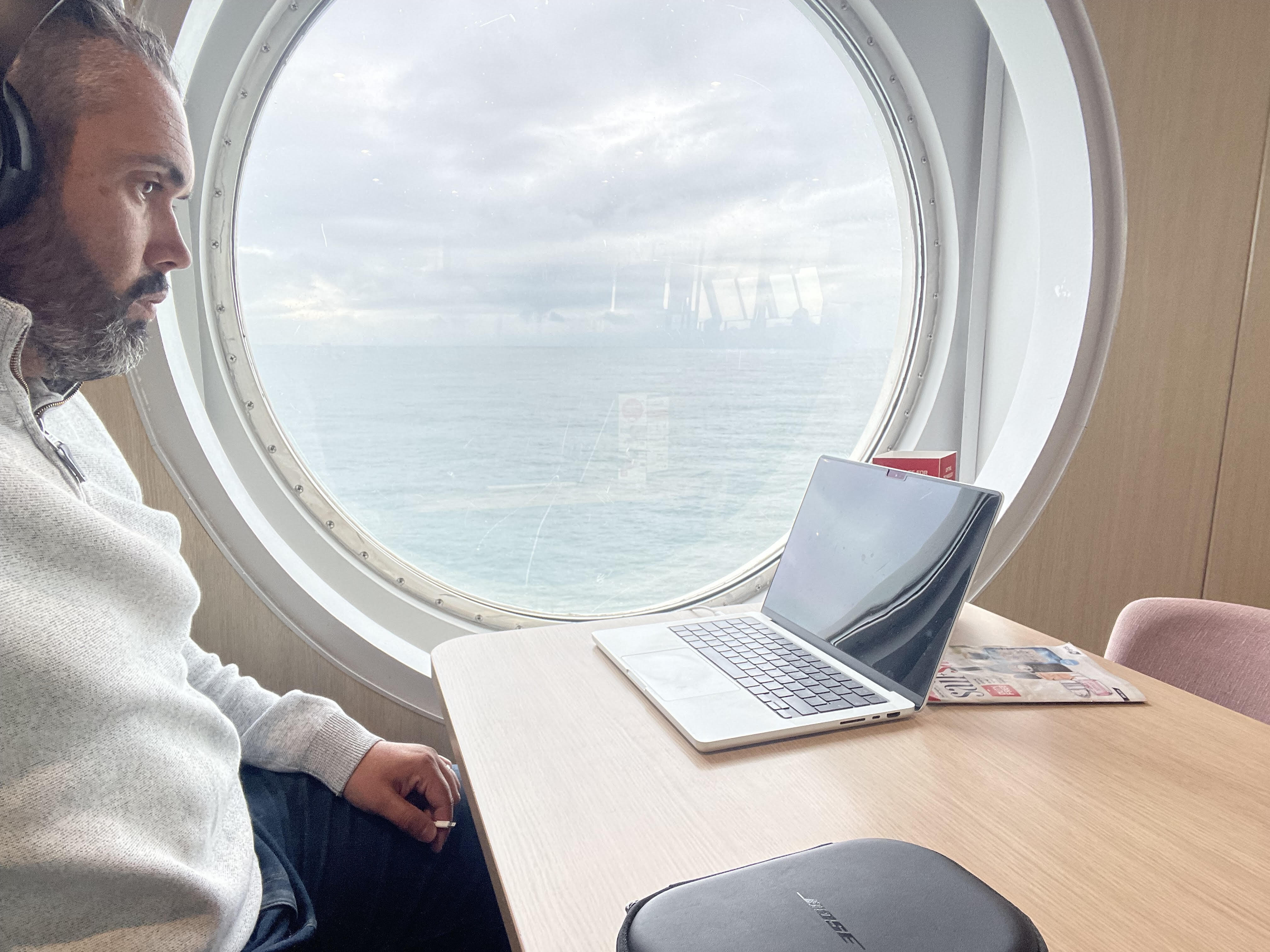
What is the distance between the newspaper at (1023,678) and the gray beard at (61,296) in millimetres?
1019

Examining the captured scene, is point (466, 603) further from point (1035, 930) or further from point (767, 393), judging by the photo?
point (1035, 930)

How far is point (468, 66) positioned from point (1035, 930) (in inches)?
69.1

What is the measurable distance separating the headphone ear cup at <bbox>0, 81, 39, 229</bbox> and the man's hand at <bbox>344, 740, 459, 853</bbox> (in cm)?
77

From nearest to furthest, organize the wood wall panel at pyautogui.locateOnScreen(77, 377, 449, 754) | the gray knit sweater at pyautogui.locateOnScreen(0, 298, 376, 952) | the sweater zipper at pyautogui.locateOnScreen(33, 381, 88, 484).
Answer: the gray knit sweater at pyautogui.locateOnScreen(0, 298, 376, 952) → the sweater zipper at pyautogui.locateOnScreen(33, 381, 88, 484) → the wood wall panel at pyautogui.locateOnScreen(77, 377, 449, 754)

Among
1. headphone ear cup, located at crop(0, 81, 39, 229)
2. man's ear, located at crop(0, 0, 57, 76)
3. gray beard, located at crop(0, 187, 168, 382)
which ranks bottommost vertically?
gray beard, located at crop(0, 187, 168, 382)

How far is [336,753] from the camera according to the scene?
1077 mm

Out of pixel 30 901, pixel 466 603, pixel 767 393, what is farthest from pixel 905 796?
pixel 767 393

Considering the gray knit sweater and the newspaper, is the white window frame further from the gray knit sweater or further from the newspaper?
the newspaper

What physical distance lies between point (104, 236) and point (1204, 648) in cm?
156

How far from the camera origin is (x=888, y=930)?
1.53 feet

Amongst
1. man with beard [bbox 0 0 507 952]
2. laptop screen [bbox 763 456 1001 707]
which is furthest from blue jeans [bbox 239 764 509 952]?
laptop screen [bbox 763 456 1001 707]

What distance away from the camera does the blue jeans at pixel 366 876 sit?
947 mm

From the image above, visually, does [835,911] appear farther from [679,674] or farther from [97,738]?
[97,738]

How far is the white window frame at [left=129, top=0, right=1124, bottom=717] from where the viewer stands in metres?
1.44
